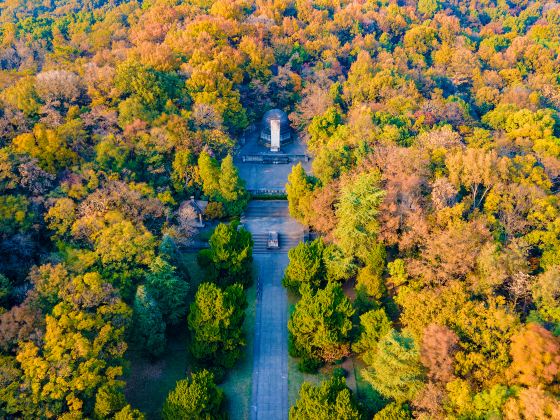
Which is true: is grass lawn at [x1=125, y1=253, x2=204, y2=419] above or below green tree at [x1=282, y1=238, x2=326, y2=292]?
below

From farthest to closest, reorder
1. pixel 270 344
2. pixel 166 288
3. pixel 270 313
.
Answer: pixel 270 313, pixel 270 344, pixel 166 288

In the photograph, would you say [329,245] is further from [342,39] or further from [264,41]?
[342,39]

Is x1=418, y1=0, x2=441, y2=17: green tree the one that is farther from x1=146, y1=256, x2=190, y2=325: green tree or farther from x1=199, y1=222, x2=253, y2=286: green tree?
x1=146, y1=256, x2=190, y2=325: green tree

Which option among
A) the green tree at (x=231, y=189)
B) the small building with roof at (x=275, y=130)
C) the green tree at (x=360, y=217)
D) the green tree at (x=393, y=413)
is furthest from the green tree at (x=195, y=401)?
the small building with roof at (x=275, y=130)

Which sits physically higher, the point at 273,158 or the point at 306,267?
the point at 273,158

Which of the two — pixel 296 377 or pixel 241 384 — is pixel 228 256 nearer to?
pixel 241 384

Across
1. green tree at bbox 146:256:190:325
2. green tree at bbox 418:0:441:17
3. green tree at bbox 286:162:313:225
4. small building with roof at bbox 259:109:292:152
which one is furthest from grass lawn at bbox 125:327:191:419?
green tree at bbox 418:0:441:17

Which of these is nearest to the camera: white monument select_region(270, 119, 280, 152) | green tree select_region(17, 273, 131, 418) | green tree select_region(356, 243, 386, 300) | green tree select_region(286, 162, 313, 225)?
green tree select_region(17, 273, 131, 418)

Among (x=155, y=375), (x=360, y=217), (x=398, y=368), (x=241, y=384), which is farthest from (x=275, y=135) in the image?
(x=398, y=368)
